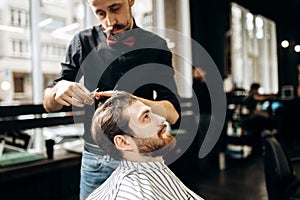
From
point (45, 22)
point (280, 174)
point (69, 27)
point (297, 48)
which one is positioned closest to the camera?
point (69, 27)

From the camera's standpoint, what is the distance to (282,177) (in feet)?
6.04

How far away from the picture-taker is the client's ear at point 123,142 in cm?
78

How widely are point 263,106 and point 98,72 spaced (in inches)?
163

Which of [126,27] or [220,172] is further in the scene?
[220,172]

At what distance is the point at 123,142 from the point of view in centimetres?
79

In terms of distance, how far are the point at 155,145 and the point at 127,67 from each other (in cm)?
24

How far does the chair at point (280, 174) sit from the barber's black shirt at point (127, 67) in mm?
1223

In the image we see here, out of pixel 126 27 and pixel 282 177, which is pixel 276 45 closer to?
pixel 282 177

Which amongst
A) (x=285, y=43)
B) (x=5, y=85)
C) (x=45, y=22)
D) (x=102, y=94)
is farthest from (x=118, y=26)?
(x=285, y=43)

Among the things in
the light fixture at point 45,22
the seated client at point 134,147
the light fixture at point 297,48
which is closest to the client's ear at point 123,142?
the seated client at point 134,147

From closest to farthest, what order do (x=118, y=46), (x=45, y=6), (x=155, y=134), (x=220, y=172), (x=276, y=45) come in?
(x=155, y=134) → (x=118, y=46) → (x=45, y=6) → (x=276, y=45) → (x=220, y=172)

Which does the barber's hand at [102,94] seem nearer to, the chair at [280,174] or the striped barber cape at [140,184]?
the striped barber cape at [140,184]

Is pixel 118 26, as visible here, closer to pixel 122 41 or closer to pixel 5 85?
pixel 122 41

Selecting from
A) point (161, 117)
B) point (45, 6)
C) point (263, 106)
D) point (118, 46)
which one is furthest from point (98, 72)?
point (263, 106)
